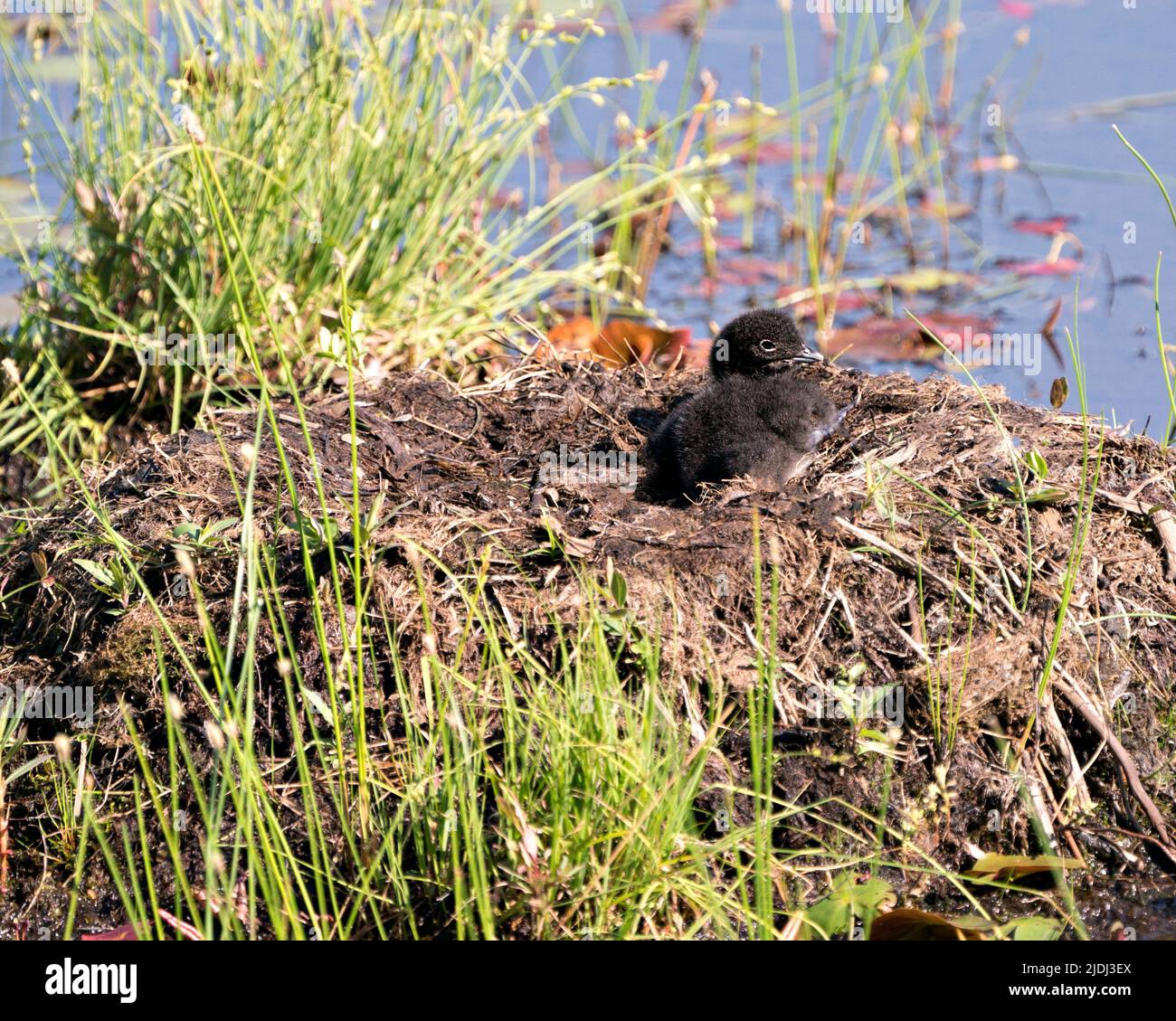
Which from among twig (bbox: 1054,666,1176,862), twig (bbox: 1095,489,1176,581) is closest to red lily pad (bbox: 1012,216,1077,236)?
twig (bbox: 1095,489,1176,581)

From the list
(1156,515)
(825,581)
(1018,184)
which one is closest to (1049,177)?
(1018,184)

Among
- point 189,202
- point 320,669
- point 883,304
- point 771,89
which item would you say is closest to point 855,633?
point 320,669

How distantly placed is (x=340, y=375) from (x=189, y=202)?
0.93 metres

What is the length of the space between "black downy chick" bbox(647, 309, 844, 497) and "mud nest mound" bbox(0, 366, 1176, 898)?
5.3 inches

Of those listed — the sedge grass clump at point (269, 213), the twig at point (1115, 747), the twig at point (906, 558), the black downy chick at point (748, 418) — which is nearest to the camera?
the twig at point (1115, 747)

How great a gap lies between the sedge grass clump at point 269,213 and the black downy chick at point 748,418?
118 cm

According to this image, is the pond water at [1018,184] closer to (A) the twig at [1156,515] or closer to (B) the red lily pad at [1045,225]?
(B) the red lily pad at [1045,225]

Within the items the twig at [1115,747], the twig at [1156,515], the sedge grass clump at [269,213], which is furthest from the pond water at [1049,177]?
the twig at [1115,747]

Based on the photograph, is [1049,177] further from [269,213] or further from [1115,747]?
[1115,747]

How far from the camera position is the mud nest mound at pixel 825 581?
4.12 metres

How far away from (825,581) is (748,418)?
89cm

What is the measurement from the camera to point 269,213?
5.86m

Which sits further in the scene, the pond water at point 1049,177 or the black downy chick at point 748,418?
the pond water at point 1049,177

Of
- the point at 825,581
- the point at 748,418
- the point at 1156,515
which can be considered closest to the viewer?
the point at 825,581
